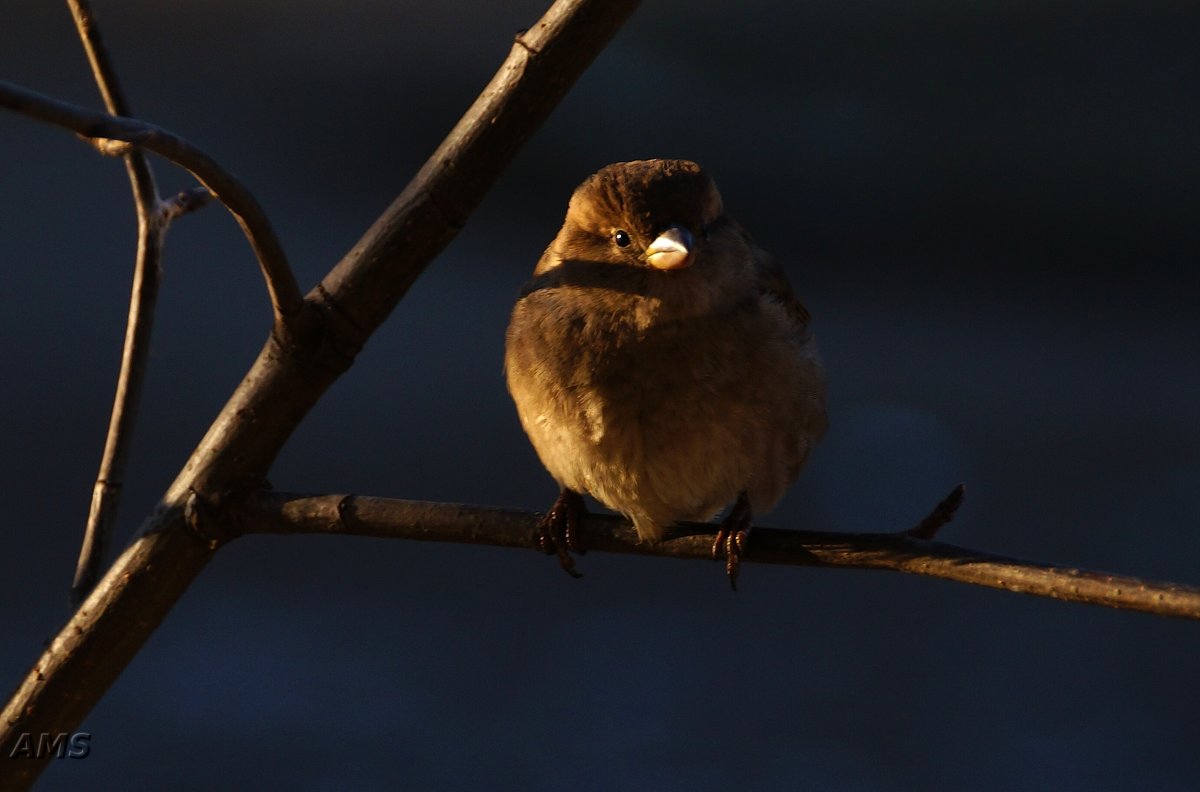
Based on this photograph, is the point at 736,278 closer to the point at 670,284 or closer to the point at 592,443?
the point at 670,284

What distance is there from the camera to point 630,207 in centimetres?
136

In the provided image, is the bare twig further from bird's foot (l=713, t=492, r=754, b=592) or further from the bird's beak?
bird's foot (l=713, t=492, r=754, b=592)

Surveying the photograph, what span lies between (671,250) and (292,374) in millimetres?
383

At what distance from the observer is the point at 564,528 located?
4.46ft

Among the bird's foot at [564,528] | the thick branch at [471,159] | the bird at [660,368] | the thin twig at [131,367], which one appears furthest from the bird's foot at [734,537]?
the thin twig at [131,367]

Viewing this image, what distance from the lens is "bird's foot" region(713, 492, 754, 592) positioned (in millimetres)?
1219

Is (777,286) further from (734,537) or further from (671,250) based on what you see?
(734,537)

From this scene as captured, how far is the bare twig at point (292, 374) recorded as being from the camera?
3.51 ft

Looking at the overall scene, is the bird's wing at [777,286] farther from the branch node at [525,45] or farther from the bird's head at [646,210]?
the branch node at [525,45]

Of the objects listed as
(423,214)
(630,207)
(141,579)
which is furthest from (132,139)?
(630,207)

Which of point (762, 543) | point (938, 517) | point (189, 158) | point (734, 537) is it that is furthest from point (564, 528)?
point (189, 158)

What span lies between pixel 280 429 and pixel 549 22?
42 centimetres

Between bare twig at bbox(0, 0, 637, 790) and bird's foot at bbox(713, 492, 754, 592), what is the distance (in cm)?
37

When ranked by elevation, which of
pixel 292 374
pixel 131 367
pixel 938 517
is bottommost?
pixel 131 367
